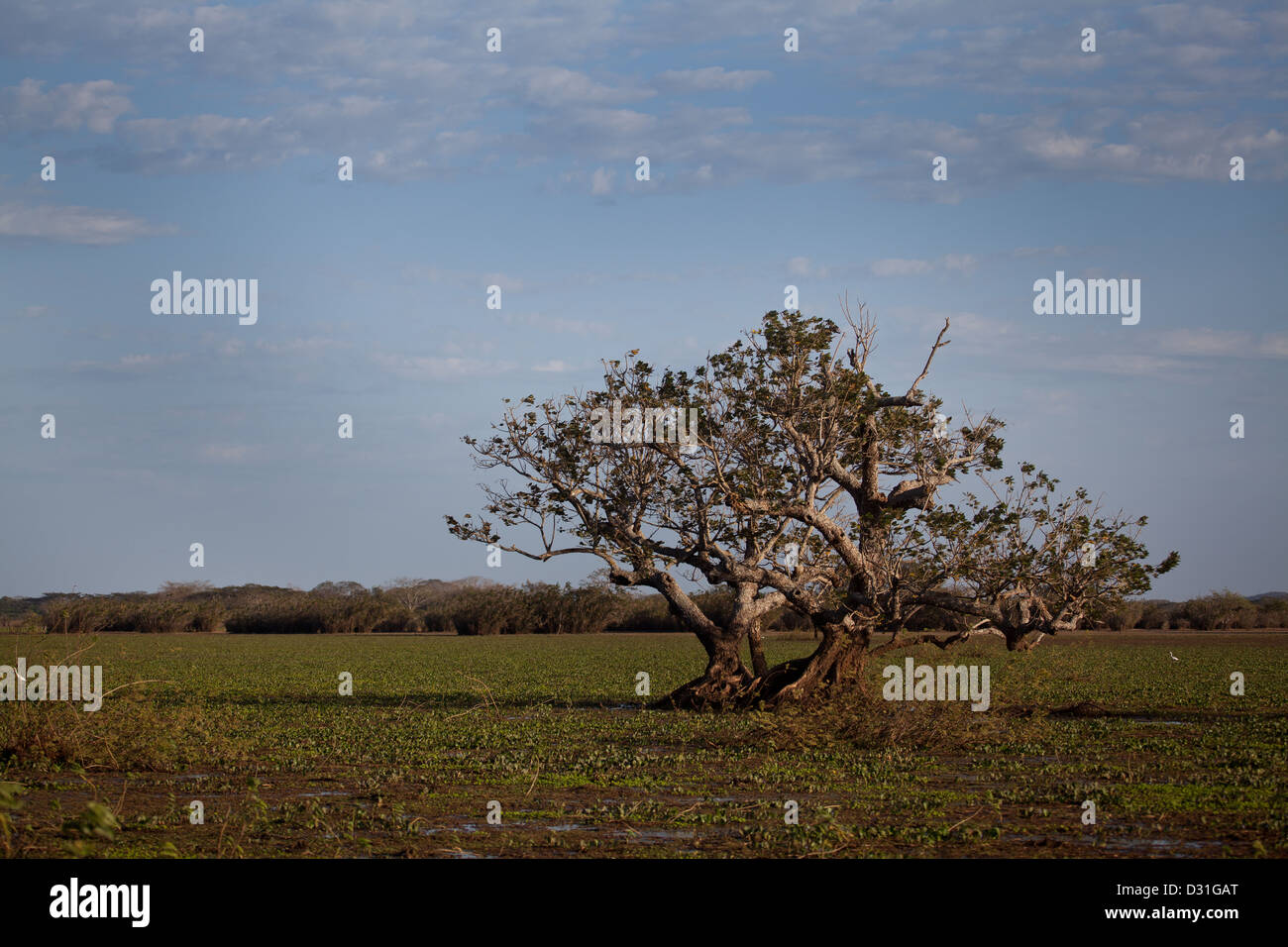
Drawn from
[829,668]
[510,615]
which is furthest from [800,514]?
[510,615]

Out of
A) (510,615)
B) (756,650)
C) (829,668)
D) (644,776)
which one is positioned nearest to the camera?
(644,776)

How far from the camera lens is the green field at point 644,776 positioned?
12.4m

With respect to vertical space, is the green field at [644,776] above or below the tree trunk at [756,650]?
below

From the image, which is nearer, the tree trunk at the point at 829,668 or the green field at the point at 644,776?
the green field at the point at 644,776

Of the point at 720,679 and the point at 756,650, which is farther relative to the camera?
the point at 756,650

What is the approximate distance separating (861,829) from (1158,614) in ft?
304

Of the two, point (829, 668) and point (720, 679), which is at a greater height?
point (829, 668)

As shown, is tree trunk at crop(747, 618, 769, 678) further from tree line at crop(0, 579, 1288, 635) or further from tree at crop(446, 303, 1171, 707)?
tree line at crop(0, 579, 1288, 635)

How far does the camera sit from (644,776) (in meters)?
17.2

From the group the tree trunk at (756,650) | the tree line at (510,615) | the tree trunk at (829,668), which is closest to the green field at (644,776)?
the tree trunk at (829,668)

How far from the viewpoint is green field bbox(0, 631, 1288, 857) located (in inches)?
487

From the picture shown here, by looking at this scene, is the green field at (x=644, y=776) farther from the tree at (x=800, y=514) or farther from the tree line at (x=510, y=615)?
the tree line at (x=510, y=615)

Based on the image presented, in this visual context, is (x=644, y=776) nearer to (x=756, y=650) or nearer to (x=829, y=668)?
(x=829, y=668)

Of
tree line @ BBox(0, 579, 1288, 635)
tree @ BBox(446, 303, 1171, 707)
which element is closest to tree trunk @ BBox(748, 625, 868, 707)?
tree @ BBox(446, 303, 1171, 707)
